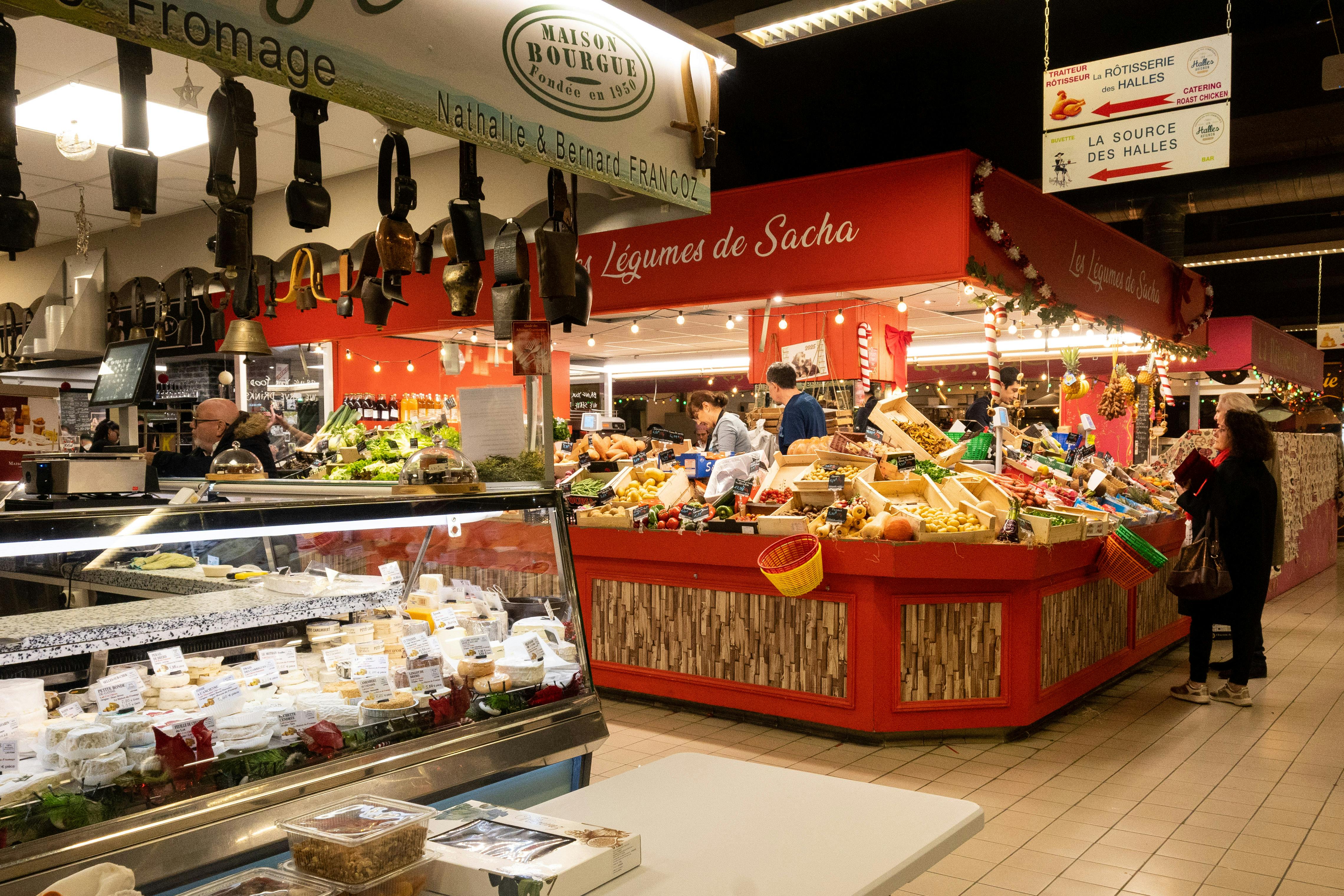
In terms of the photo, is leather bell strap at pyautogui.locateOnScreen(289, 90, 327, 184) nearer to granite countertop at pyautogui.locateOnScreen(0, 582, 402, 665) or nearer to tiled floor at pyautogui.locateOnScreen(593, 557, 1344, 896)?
granite countertop at pyautogui.locateOnScreen(0, 582, 402, 665)

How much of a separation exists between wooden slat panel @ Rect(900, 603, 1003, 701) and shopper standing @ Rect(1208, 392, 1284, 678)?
2.11m

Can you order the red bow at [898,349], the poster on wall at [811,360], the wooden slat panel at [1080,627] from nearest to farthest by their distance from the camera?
the wooden slat panel at [1080,627] → the poster on wall at [811,360] → the red bow at [898,349]

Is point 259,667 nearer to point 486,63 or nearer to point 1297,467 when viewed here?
point 486,63

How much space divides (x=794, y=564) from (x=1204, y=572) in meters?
2.66

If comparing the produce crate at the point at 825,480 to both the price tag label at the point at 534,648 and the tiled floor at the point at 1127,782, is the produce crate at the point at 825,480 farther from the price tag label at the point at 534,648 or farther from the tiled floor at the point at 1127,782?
the price tag label at the point at 534,648

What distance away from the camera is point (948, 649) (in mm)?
4848

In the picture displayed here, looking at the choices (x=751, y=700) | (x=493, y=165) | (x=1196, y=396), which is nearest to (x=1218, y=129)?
(x=751, y=700)

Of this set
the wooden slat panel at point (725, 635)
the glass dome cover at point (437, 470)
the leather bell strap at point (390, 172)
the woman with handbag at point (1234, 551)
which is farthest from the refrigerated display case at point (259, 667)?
the woman with handbag at point (1234, 551)

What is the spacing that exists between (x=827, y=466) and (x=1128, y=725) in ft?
7.36

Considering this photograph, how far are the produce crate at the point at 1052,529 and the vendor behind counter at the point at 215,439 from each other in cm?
493

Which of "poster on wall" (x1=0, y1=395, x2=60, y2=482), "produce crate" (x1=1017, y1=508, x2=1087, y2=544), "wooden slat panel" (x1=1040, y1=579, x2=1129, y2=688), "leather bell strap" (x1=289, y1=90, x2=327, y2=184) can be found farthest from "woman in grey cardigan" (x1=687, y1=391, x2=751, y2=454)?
"poster on wall" (x1=0, y1=395, x2=60, y2=482)

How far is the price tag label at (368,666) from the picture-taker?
2512 millimetres

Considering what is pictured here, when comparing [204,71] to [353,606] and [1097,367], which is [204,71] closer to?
[353,606]

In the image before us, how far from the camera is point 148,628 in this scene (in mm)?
2494
